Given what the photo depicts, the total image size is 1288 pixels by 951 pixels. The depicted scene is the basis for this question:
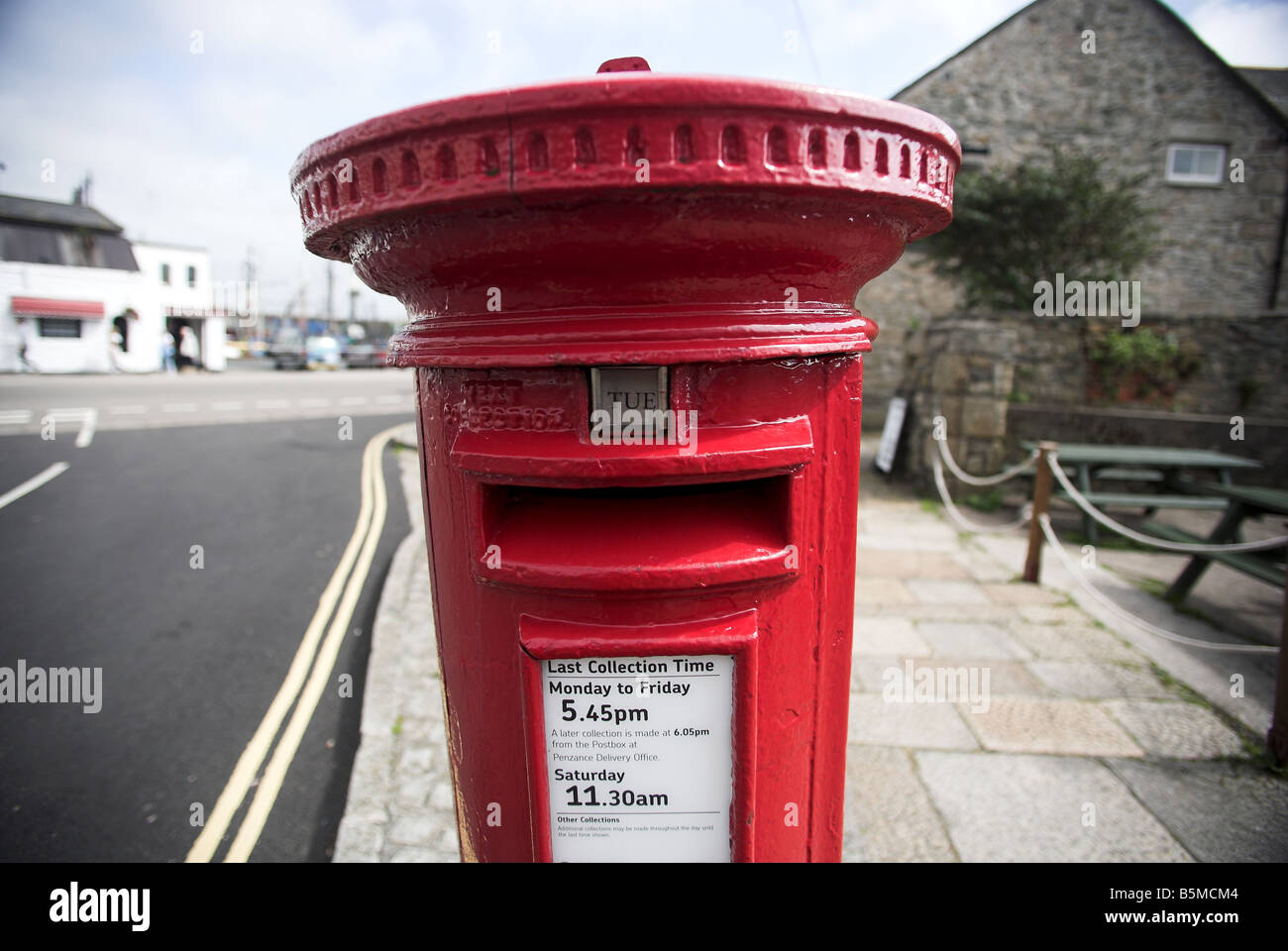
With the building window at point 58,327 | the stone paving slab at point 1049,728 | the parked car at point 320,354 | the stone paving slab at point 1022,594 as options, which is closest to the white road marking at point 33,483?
the stone paving slab at point 1049,728

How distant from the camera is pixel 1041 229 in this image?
10.1 meters

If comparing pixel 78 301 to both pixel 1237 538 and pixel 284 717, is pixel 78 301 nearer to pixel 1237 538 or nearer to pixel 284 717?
pixel 284 717

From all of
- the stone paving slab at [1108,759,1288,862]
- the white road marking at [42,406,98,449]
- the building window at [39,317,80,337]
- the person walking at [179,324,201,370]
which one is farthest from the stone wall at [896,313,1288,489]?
the person walking at [179,324,201,370]

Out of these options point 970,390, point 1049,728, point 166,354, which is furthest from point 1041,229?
point 166,354

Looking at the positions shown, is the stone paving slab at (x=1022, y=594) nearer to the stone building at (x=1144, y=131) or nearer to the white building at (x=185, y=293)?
the stone building at (x=1144, y=131)

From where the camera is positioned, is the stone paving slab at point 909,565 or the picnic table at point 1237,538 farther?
the stone paving slab at point 909,565

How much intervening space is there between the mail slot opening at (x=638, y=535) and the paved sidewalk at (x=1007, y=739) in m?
1.92

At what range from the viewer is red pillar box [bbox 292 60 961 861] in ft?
2.88

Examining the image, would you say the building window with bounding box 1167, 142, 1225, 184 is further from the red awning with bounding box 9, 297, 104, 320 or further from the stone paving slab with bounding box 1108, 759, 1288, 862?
the red awning with bounding box 9, 297, 104, 320

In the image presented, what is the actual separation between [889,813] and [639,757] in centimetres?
203

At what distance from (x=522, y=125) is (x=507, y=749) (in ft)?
3.18

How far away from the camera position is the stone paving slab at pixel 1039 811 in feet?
8.24

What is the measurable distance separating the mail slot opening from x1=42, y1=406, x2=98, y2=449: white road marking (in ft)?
37.5
